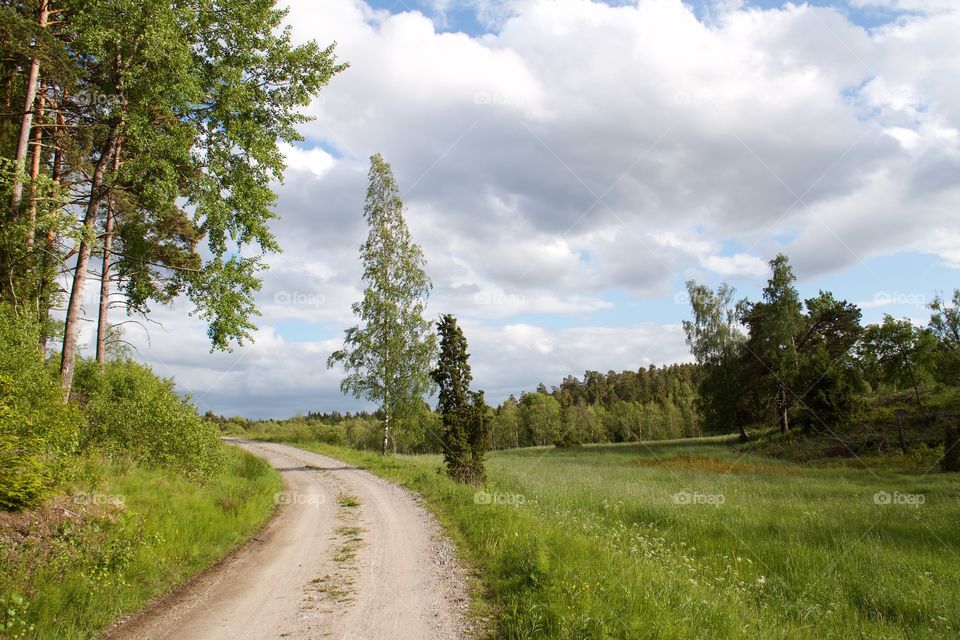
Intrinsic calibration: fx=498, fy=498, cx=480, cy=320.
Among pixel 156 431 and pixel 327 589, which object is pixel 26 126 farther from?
pixel 327 589

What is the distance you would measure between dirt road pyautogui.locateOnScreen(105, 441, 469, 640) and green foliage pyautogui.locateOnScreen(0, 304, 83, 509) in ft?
8.48

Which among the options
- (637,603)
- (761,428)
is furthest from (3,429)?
(761,428)

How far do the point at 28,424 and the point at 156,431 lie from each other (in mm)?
6297

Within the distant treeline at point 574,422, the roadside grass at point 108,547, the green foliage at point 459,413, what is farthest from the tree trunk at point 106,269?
the distant treeline at point 574,422

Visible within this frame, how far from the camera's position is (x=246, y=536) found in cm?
1079

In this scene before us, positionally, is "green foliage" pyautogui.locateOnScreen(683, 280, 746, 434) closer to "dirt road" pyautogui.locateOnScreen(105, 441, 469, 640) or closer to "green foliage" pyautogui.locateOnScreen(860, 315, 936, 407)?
"green foliage" pyautogui.locateOnScreen(860, 315, 936, 407)

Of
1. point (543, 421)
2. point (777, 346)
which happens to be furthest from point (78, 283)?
point (543, 421)

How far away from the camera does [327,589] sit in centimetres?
737

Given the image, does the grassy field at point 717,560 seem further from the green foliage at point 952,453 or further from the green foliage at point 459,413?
the green foliage at point 952,453

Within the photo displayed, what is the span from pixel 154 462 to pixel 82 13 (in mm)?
10467

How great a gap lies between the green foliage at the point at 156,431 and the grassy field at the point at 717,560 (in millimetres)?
6656

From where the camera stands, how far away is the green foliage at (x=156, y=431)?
12055 millimetres

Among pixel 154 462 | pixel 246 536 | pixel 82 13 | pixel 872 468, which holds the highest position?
pixel 82 13

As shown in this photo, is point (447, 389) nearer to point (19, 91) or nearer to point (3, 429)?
point (3, 429)
